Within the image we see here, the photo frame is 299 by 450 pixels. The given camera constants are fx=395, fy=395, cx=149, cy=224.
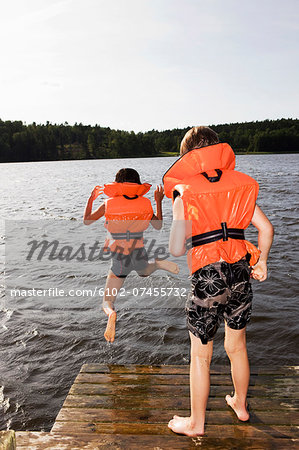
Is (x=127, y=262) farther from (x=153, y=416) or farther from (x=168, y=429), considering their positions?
(x=168, y=429)

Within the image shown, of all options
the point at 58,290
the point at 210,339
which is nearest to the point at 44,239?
the point at 58,290

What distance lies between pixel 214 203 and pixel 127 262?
2550 mm

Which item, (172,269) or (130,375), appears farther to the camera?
(172,269)

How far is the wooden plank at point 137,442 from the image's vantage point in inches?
119

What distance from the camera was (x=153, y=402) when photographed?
364cm

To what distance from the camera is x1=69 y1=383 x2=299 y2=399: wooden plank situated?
374 centimetres

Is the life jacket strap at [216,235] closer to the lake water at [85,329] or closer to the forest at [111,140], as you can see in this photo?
the lake water at [85,329]

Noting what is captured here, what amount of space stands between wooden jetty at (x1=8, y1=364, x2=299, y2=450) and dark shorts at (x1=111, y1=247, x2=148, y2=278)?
1226 millimetres

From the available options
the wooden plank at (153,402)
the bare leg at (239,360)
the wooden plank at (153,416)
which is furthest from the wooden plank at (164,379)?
the bare leg at (239,360)

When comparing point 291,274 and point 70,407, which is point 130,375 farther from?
point 291,274

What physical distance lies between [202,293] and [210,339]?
0.37 meters

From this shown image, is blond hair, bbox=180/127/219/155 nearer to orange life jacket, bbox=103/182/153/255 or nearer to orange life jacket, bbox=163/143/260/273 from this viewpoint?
orange life jacket, bbox=163/143/260/273

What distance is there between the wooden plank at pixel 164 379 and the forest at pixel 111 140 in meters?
126

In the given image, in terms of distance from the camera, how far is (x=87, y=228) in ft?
52.6
